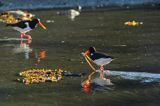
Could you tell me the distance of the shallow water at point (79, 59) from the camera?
1575 centimetres

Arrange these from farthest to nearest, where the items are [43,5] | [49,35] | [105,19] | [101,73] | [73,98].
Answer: [43,5] < [105,19] < [49,35] < [101,73] < [73,98]

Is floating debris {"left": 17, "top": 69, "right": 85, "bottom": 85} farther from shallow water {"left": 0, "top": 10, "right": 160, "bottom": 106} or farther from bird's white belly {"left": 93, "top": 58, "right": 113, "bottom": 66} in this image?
bird's white belly {"left": 93, "top": 58, "right": 113, "bottom": 66}

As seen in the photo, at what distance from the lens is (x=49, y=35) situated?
31891 millimetres

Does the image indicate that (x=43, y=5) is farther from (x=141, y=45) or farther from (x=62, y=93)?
Result: (x=62, y=93)

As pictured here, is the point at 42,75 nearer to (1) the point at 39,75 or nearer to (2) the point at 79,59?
(1) the point at 39,75

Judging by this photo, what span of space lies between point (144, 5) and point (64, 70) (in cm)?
3724

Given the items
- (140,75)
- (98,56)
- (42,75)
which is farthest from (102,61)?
(42,75)

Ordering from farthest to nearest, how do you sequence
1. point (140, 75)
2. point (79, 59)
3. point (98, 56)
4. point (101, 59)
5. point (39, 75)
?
point (79, 59)
point (98, 56)
point (101, 59)
point (39, 75)
point (140, 75)

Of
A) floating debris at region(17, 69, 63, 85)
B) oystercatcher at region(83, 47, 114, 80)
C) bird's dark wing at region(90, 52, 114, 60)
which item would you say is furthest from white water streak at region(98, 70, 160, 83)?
floating debris at region(17, 69, 63, 85)

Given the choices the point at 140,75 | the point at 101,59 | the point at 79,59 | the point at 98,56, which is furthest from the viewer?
the point at 79,59

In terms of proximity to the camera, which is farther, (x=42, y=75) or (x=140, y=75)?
(x=42, y=75)

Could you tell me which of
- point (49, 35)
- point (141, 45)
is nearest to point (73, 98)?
point (141, 45)

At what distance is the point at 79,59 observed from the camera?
2219 centimetres

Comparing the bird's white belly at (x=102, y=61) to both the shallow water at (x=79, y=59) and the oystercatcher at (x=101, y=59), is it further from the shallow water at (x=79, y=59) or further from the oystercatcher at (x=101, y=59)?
the shallow water at (x=79, y=59)
